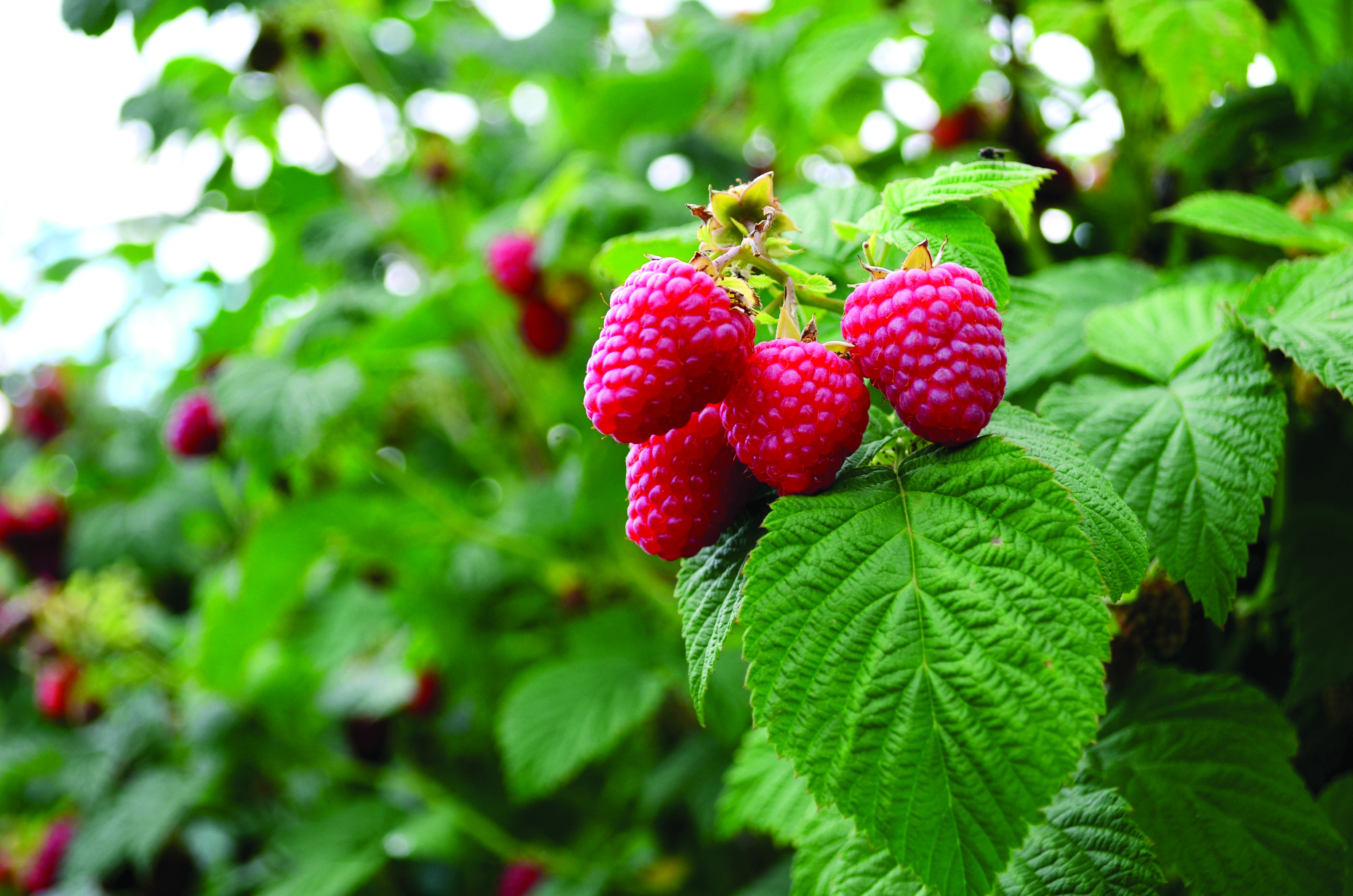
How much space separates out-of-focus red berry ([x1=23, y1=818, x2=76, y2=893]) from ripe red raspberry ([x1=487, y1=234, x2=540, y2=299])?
1633 mm

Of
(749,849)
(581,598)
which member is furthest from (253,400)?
(749,849)

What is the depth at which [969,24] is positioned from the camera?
1.09 metres

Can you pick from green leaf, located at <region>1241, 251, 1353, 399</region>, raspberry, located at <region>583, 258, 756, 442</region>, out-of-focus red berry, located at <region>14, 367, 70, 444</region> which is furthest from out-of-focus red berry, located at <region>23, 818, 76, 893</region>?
green leaf, located at <region>1241, 251, 1353, 399</region>

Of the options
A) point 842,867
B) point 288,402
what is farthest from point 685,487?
point 288,402

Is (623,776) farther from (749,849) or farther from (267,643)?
(267,643)

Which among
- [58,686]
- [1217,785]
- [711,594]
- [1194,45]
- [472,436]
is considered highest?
[1194,45]

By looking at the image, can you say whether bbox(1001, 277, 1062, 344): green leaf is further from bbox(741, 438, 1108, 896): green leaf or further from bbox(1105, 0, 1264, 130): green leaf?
bbox(1105, 0, 1264, 130): green leaf

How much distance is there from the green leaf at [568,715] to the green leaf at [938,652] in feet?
2.82

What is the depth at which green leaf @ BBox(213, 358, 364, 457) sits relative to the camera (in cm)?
130

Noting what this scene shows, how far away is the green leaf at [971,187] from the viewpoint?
53 centimetres

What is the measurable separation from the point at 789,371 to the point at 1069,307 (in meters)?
0.47

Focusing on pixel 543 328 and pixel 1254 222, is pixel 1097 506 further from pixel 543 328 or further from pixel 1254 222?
pixel 543 328

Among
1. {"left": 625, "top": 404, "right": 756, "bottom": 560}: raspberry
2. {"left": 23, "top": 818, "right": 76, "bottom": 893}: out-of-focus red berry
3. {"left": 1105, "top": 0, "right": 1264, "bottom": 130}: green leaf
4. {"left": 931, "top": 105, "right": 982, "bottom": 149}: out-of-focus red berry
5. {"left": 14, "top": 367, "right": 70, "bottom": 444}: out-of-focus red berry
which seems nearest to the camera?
{"left": 625, "top": 404, "right": 756, "bottom": 560}: raspberry

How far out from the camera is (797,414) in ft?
1.54
